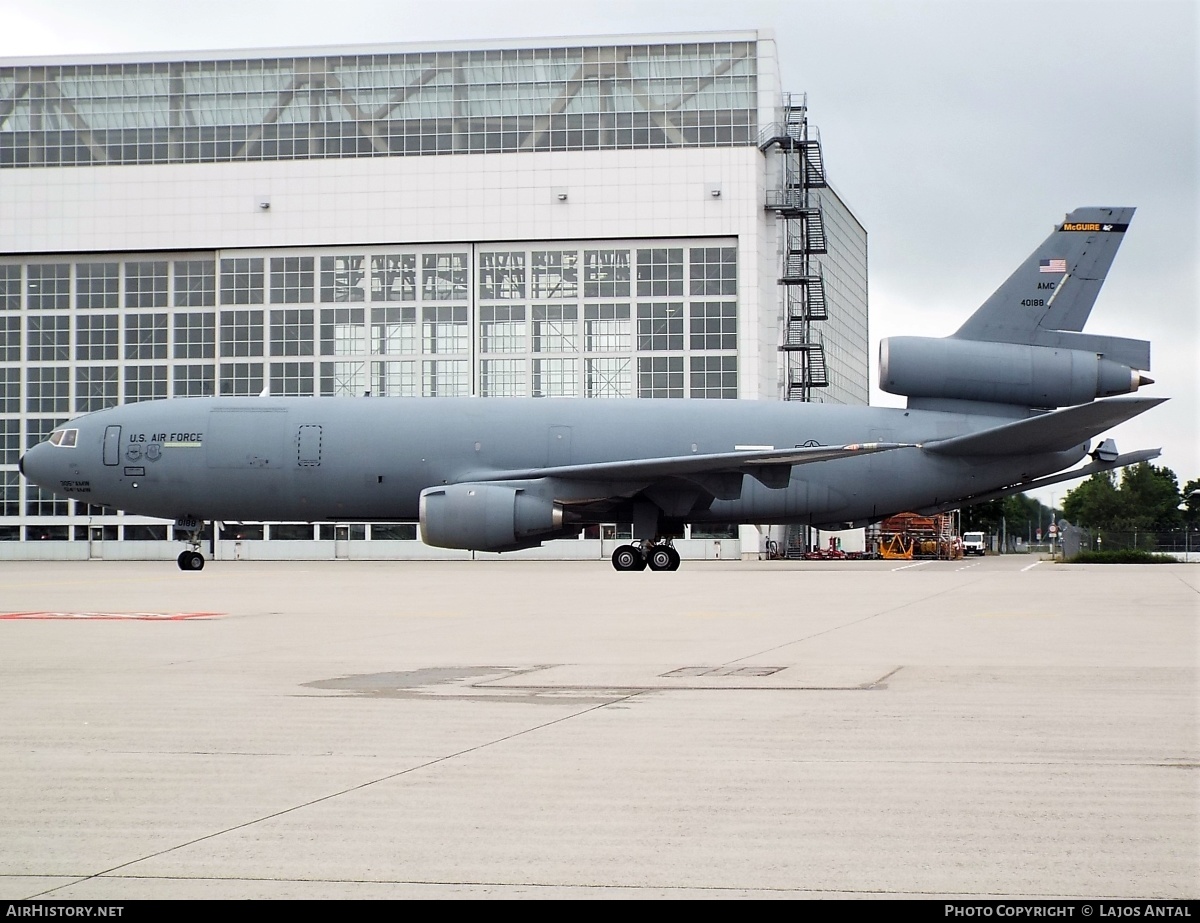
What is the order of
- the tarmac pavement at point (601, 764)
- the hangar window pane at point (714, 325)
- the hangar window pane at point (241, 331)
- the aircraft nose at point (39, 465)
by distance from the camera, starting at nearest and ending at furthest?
1. the tarmac pavement at point (601, 764)
2. the aircraft nose at point (39, 465)
3. the hangar window pane at point (714, 325)
4. the hangar window pane at point (241, 331)

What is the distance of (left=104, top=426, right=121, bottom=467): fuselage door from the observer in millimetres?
32250

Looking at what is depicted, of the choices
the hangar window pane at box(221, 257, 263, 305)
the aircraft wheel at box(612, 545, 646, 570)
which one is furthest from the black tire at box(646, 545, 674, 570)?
the hangar window pane at box(221, 257, 263, 305)

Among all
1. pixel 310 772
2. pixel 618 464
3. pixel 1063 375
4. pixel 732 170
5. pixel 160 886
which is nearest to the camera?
pixel 160 886

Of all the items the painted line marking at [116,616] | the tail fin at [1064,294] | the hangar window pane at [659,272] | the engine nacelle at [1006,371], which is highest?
the hangar window pane at [659,272]

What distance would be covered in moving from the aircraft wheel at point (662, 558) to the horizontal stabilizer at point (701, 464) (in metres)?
2.24

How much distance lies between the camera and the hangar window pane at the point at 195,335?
210 ft

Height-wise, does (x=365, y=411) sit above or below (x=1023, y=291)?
below

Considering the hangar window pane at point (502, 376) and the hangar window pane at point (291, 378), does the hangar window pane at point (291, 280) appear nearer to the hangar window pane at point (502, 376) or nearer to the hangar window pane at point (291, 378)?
the hangar window pane at point (291, 378)

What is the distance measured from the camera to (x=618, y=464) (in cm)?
2958

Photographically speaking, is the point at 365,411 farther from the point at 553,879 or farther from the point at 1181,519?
the point at 1181,519

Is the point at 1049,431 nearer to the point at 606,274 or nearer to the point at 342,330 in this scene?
the point at 606,274

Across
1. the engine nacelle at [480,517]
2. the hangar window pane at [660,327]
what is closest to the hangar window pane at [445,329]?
the hangar window pane at [660,327]

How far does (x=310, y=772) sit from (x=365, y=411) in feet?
87.1

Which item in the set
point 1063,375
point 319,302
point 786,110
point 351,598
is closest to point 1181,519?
point 786,110
